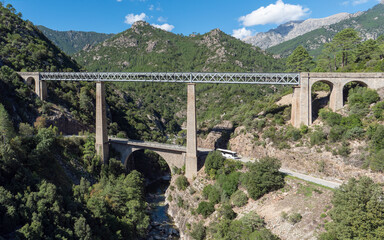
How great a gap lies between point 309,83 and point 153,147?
92.2 feet

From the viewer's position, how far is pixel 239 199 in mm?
30109

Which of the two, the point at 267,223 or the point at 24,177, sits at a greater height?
the point at 24,177

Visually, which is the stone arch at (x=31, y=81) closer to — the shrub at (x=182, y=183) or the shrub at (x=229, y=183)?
the shrub at (x=182, y=183)

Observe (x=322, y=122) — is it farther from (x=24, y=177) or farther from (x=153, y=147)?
(x=24, y=177)

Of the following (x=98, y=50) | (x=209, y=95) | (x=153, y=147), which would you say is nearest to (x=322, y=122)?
(x=153, y=147)

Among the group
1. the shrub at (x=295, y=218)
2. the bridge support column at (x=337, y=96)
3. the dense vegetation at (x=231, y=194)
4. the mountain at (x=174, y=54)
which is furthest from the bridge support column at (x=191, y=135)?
the mountain at (x=174, y=54)

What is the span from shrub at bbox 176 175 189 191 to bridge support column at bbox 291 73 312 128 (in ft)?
64.6

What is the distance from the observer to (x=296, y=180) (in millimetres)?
29141

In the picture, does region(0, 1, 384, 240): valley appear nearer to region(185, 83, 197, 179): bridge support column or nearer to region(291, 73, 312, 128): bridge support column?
region(291, 73, 312, 128): bridge support column

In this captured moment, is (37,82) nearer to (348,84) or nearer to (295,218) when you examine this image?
(295,218)

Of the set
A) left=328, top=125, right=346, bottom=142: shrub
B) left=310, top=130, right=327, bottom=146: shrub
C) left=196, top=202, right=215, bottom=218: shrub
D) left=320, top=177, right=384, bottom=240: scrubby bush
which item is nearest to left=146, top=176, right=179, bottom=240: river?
left=196, top=202, right=215, bottom=218: shrub

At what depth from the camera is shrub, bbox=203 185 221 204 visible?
33.0 metres

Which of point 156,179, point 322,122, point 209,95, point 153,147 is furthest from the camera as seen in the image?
point 209,95

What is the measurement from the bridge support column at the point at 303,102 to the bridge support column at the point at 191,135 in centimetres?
1603
